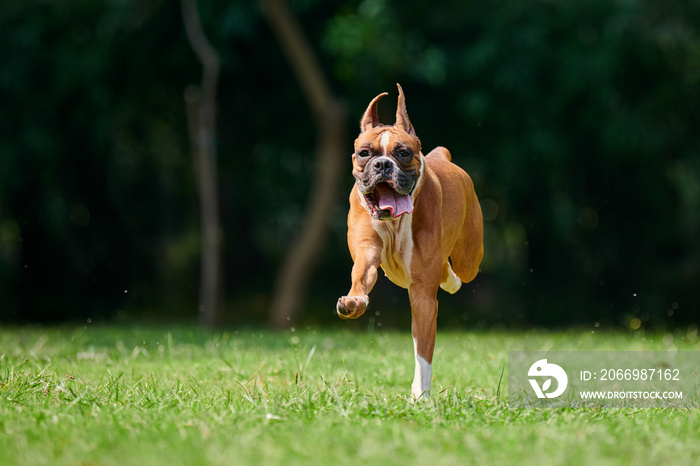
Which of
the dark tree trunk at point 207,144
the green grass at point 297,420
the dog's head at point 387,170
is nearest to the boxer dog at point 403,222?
the dog's head at point 387,170

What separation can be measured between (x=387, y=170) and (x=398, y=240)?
1.64ft

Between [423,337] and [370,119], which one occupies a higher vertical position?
[370,119]

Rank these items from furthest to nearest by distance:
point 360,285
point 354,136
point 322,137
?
point 354,136 < point 322,137 < point 360,285

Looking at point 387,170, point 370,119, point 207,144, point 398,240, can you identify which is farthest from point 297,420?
point 207,144

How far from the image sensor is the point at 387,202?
160 inches

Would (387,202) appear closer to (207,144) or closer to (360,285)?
(360,285)

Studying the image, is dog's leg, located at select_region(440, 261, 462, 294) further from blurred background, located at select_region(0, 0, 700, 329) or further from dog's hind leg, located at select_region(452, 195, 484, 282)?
blurred background, located at select_region(0, 0, 700, 329)

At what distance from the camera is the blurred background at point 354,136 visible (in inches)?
471

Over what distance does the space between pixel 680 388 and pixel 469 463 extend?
8.38 feet

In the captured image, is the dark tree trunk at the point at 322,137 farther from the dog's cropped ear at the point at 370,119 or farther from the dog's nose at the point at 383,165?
the dog's nose at the point at 383,165

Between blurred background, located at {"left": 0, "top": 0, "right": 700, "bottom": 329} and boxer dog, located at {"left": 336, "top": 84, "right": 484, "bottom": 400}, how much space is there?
6.43 metres

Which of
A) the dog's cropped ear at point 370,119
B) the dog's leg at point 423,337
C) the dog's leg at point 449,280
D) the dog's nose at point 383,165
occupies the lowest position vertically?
the dog's leg at point 423,337

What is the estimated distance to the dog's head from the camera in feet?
13.1

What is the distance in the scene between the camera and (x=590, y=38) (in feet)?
39.6
